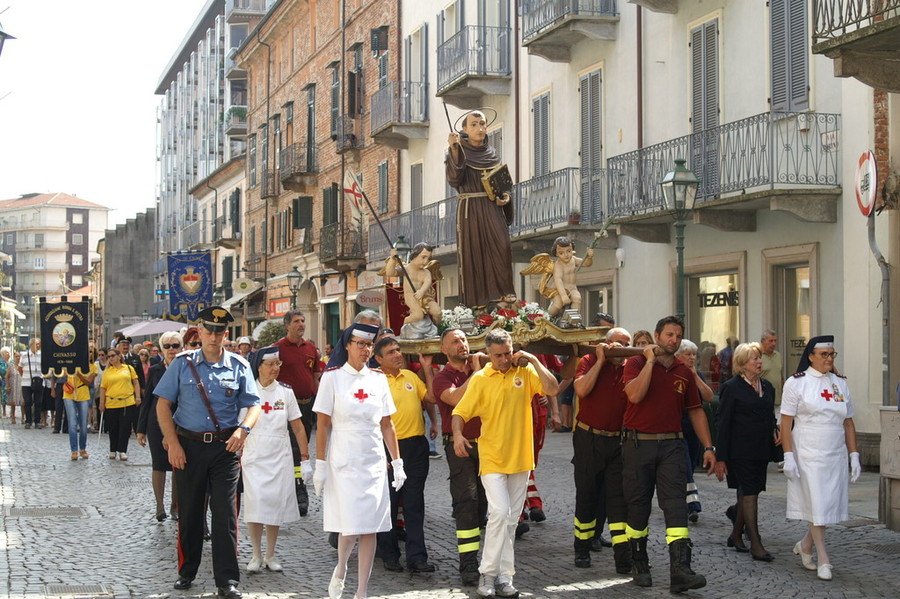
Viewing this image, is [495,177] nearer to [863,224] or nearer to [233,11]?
[863,224]

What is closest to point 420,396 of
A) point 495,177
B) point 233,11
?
point 495,177

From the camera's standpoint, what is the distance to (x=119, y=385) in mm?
19641

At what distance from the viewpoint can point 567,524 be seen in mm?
12312

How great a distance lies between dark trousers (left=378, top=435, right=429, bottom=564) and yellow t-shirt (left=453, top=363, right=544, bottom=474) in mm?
975

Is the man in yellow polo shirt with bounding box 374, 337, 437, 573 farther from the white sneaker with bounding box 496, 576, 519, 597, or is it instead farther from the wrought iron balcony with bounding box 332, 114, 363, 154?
the wrought iron balcony with bounding box 332, 114, 363, 154

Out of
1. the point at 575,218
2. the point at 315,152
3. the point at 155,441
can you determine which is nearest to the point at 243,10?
the point at 315,152

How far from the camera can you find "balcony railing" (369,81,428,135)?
34375 mm

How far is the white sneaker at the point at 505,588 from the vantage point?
8758 mm

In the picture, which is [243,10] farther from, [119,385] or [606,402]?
[606,402]

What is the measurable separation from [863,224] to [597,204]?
23.1 ft

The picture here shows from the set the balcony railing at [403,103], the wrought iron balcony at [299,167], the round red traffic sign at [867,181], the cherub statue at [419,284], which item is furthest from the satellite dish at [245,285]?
the round red traffic sign at [867,181]

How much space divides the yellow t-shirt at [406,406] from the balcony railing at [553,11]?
1472 cm

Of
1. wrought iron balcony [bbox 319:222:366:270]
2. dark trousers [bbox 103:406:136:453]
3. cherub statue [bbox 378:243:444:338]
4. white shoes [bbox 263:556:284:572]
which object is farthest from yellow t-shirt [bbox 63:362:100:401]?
wrought iron balcony [bbox 319:222:366:270]

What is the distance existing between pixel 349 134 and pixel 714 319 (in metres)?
20.8
